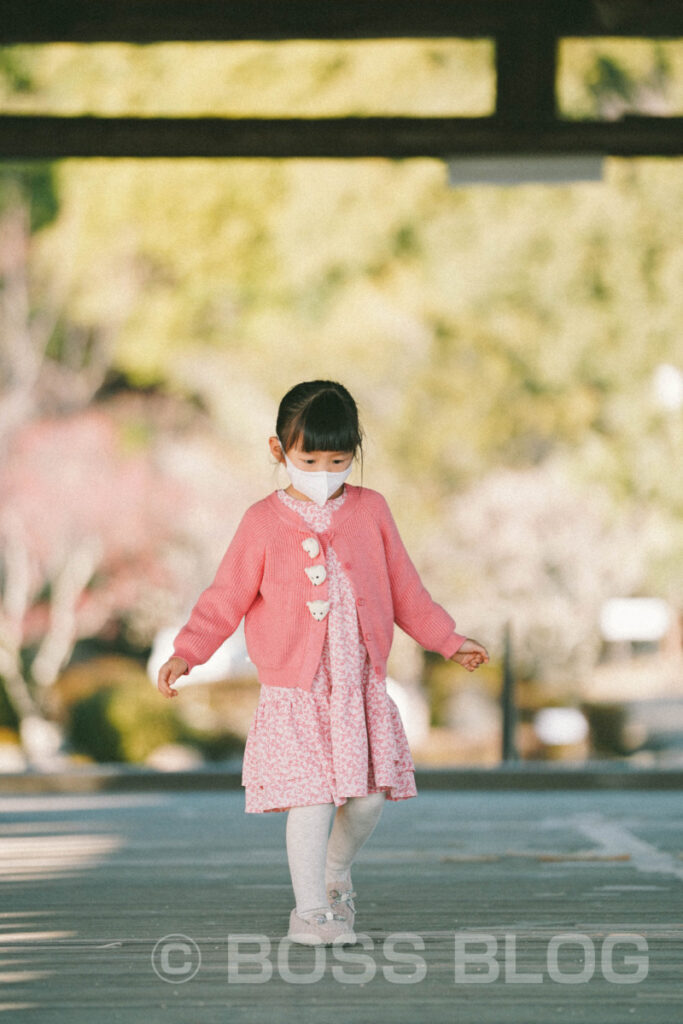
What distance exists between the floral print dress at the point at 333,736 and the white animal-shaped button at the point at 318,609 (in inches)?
0.9

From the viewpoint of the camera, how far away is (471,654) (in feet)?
12.4

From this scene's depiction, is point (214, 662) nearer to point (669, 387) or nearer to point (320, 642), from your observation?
point (669, 387)

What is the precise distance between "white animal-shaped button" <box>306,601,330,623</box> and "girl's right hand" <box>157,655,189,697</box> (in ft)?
1.03

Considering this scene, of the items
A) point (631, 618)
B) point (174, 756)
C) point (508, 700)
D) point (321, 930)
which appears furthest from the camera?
point (631, 618)

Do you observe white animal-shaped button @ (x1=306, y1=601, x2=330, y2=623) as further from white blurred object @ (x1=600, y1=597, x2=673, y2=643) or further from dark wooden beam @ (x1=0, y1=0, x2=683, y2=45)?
white blurred object @ (x1=600, y1=597, x2=673, y2=643)

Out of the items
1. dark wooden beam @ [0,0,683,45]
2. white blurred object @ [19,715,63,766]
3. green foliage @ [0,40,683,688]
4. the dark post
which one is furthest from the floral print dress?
white blurred object @ [19,715,63,766]

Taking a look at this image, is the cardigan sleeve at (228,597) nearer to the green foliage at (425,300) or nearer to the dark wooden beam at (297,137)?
the dark wooden beam at (297,137)

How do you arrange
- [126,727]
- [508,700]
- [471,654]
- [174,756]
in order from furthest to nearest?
1. [126,727]
2. [174,756]
3. [508,700]
4. [471,654]

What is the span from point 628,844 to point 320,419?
2544mm

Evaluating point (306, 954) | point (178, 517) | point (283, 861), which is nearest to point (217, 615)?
point (306, 954)

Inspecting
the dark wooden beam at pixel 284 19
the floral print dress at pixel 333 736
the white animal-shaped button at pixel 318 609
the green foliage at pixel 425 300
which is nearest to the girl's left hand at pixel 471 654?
the floral print dress at pixel 333 736

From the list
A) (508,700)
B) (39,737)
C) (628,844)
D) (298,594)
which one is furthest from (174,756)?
(298,594)

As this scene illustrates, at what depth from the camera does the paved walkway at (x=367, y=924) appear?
3.04 metres

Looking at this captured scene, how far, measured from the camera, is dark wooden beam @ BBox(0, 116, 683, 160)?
5.76 meters
